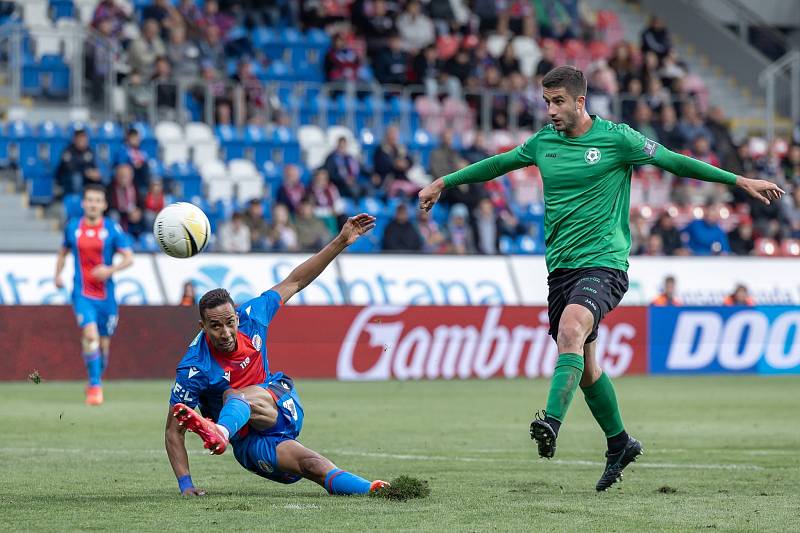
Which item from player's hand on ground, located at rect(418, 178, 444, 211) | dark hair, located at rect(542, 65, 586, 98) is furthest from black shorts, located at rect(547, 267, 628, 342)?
dark hair, located at rect(542, 65, 586, 98)

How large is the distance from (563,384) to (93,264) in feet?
29.9

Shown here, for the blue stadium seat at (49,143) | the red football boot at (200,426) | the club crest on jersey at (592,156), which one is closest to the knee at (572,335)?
the club crest on jersey at (592,156)

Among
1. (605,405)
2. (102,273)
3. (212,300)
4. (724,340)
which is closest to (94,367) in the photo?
(102,273)

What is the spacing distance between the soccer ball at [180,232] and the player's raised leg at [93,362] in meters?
6.34

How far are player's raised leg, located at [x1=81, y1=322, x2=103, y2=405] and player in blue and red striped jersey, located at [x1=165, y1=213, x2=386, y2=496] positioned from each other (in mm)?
7644

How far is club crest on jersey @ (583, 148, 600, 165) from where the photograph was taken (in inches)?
339

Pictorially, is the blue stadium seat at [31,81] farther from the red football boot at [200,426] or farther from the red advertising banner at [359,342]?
the red football boot at [200,426]

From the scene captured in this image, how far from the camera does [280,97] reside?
26109 millimetres

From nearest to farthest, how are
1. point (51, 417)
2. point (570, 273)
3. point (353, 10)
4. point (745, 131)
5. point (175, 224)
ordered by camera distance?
1. point (570, 273)
2. point (175, 224)
3. point (51, 417)
4. point (353, 10)
5. point (745, 131)

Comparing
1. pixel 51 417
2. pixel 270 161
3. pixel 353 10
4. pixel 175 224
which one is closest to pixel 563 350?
pixel 175 224

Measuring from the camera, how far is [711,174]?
8344 mm

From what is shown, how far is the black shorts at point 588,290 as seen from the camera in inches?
328

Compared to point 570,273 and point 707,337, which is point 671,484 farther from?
point 707,337

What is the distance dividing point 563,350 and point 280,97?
1855 centimetres
